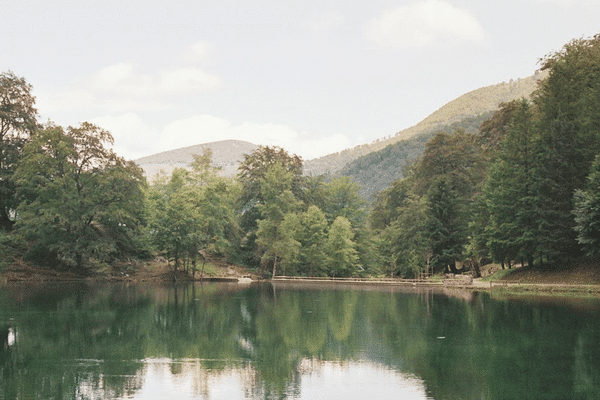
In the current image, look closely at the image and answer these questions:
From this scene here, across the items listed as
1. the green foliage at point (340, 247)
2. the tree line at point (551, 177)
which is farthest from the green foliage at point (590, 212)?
the green foliage at point (340, 247)

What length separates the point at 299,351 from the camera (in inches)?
897

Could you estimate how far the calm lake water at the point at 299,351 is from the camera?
16.4 m

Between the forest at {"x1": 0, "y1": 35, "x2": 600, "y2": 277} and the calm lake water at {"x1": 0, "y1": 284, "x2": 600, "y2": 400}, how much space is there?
43.8 ft

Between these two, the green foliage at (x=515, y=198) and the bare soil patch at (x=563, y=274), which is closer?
the bare soil patch at (x=563, y=274)

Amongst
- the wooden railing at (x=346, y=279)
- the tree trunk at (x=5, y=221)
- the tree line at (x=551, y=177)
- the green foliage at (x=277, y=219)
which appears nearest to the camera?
the tree line at (x=551, y=177)

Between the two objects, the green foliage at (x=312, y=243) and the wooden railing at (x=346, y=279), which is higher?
the green foliage at (x=312, y=243)

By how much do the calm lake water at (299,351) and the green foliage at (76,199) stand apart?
2524 cm

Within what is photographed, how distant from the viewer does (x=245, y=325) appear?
98.8ft

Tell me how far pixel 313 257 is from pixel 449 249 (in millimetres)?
16807

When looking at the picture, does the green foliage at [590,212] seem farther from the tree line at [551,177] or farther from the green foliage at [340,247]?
the green foliage at [340,247]

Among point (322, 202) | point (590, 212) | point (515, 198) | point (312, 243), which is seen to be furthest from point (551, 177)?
point (322, 202)

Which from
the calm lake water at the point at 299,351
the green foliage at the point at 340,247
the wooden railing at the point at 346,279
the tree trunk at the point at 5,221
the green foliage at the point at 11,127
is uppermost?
the green foliage at the point at 11,127

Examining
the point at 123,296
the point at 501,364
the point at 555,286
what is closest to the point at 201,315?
the point at 123,296

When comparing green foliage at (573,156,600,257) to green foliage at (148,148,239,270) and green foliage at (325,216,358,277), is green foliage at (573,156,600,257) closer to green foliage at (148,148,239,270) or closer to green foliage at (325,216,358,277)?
green foliage at (325,216,358,277)
